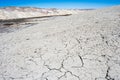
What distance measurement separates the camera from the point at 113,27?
9.20ft

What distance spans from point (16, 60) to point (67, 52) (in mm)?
967

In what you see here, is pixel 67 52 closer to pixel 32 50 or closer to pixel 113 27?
pixel 32 50

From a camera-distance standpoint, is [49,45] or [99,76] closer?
[99,76]

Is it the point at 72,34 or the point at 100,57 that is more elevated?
the point at 72,34

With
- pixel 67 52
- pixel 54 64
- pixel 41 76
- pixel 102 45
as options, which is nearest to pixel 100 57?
pixel 102 45

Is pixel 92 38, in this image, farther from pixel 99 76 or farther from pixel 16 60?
pixel 16 60

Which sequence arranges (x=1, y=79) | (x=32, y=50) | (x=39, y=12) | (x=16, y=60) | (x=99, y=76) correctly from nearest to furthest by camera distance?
1. (x=99, y=76)
2. (x=1, y=79)
3. (x=16, y=60)
4. (x=32, y=50)
5. (x=39, y=12)

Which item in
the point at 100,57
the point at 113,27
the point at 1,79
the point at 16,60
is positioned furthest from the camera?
the point at 113,27

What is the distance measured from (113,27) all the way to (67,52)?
137cm

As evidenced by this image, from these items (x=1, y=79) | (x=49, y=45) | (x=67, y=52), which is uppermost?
(x=49, y=45)

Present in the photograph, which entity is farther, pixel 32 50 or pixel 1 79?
pixel 32 50

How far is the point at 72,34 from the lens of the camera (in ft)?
9.25

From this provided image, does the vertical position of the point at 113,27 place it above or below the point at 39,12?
below

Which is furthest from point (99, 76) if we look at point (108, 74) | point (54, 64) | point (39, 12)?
point (39, 12)
